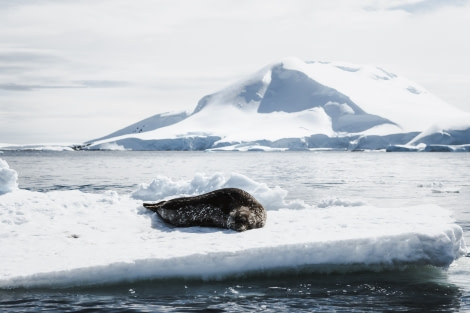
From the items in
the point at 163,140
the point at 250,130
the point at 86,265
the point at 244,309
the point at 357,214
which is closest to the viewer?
the point at 244,309

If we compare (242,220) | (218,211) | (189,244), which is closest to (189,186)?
(218,211)

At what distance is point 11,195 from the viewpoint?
11500 mm

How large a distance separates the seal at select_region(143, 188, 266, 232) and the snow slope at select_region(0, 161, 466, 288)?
209mm

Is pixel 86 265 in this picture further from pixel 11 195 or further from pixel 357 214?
pixel 357 214

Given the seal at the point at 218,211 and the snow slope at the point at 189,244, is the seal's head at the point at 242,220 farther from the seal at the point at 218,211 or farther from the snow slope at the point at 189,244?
the snow slope at the point at 189,244

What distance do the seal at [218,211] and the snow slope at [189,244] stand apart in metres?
0.21

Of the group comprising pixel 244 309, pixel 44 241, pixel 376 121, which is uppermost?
pixel 376 121

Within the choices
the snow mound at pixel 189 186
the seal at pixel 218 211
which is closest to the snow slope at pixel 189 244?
the seal at pixel 218 211

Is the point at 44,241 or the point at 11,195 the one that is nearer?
the point at 44,241

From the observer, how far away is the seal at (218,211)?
9.78 metres

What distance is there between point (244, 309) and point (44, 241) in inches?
155

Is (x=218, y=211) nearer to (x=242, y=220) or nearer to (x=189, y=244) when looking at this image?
(x=242, y=220)

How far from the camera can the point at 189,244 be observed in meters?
8.66

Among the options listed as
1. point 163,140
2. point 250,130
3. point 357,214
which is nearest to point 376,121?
point 250,130
